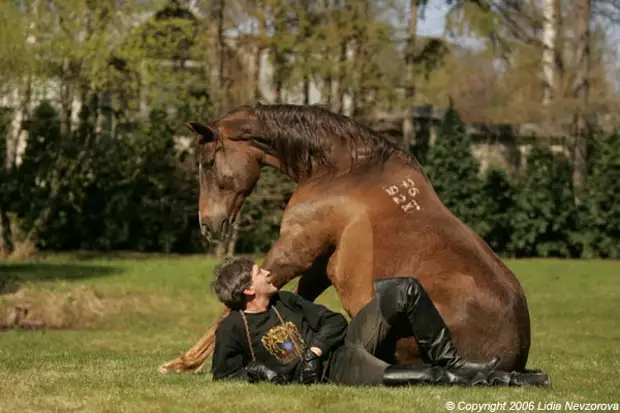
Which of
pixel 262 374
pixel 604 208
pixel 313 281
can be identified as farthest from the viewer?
pixel 604 208

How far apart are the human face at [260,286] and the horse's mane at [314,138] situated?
87 centimetres

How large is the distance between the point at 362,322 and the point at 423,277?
478 millimetres

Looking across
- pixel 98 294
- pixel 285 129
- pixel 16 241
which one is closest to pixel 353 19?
pixel 16 241

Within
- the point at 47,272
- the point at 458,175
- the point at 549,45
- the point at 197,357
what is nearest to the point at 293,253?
the point at 197,357

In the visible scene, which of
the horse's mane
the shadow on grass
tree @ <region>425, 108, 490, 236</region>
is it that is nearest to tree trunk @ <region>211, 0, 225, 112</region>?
tree @ <region>425, 108, 490, 236</region>

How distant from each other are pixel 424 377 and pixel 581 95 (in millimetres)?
25808

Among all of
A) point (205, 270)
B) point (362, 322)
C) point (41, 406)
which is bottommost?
point (205, 270)

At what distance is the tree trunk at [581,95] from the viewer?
2912cm

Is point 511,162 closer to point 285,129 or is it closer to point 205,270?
point 205,270

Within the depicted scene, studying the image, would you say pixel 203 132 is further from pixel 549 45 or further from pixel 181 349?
pixel 549 45

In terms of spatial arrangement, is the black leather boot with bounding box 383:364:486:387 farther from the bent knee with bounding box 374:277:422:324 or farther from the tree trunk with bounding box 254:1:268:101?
the tree trunk with bounding box 254:1:268:101

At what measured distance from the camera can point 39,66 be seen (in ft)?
76.5

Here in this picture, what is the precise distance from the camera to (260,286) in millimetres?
6414

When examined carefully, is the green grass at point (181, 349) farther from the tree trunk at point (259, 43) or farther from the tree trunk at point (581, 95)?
the tree trunk at point (259, 43)
